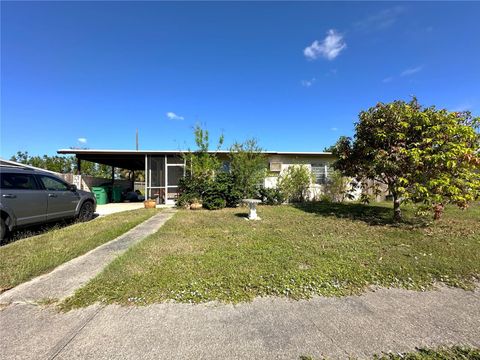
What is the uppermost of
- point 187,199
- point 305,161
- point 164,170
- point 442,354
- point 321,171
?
point 305,161

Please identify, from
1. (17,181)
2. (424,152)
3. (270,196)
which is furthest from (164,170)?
(424,152)

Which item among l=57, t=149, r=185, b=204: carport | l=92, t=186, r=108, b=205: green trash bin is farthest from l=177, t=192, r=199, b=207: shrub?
l=92, t=186, r=108, b=205: green trash bin

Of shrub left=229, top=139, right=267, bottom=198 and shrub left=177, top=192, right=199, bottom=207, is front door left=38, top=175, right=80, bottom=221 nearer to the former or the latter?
shrub left=177, top=192, right=199, bottom=207

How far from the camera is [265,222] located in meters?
7.88

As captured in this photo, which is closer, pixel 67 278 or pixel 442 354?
pixel 442 354

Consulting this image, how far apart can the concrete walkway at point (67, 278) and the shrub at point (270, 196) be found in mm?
8193

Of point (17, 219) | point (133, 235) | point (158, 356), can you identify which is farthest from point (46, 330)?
point (17, 219)

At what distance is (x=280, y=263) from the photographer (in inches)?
161

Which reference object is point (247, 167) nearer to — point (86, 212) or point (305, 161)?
point (305, 161)

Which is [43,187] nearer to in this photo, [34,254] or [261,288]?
[34,254]

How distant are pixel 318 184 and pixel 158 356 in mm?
13875

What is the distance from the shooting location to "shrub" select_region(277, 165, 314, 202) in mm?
13375

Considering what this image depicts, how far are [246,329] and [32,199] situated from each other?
6424 millimetres

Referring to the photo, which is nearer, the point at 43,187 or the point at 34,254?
the point at 34,254
